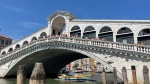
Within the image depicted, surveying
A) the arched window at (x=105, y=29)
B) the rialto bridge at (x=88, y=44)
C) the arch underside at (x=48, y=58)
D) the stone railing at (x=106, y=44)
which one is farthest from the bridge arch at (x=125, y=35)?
the arch underside at (x=48, y=58)

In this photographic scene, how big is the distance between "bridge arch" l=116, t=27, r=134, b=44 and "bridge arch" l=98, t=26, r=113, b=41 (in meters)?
0.74

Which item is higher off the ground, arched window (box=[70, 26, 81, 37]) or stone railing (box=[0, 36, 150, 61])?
arched window (box=[70, 26, 81, 37])

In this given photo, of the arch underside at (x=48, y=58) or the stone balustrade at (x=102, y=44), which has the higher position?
the stone balustrade at (x=102, y=44)

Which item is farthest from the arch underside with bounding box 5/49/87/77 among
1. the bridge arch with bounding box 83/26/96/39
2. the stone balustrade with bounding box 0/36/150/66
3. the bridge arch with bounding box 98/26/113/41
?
the bridge arch with bounding box 98/26/113/41

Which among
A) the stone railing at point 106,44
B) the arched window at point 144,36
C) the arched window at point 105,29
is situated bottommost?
the stone railing at point 106,44

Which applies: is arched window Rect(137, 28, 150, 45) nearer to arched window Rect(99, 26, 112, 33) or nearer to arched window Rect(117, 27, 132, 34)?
arched window Rect(117, 27, 132, 34)

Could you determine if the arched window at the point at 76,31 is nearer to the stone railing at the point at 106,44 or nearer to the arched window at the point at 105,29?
the arched window at the point at 105,29

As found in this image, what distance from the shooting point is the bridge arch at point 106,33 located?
17.5 meters

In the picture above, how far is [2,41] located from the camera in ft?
114

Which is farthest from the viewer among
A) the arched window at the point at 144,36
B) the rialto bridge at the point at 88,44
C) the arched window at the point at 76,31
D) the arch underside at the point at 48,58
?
the arched window at the point at 76,31

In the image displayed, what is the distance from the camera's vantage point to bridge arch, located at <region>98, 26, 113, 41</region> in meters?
17.5

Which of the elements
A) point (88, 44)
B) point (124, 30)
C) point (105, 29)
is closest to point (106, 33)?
point (105, 29)

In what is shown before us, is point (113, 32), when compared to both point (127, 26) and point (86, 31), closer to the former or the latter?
point (127, 26)

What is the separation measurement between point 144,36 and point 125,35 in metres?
1.76
